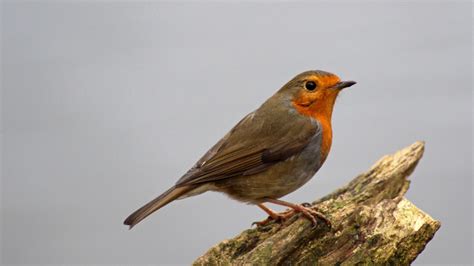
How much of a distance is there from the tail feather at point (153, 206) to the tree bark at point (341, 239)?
429 mm

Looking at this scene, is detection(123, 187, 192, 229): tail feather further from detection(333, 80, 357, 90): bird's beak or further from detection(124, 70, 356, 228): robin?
detection(333, 80, 357, 90): bird's beak

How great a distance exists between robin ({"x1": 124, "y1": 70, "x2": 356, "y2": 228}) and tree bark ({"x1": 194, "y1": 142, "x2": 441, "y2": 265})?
0.56 ft

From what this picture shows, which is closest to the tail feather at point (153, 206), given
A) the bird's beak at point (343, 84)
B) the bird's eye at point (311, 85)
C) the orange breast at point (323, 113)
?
the orange breast at point (323, 113)

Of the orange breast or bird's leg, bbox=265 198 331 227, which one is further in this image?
the orange breast

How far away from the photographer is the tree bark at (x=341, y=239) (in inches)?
147

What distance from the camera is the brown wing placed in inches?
165

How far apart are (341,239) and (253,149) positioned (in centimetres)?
87

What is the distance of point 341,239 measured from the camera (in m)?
3.90

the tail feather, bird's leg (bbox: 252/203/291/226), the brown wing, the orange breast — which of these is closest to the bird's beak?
the orange breast

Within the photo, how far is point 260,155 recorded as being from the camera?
14.0 ft

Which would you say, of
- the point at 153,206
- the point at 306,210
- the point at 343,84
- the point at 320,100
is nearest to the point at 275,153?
the point at 306,210

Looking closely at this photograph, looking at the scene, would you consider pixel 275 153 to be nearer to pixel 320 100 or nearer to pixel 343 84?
pixel 320 100

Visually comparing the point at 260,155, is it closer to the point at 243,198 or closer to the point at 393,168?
the point at 243,198

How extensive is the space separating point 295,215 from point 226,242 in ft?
1.72
